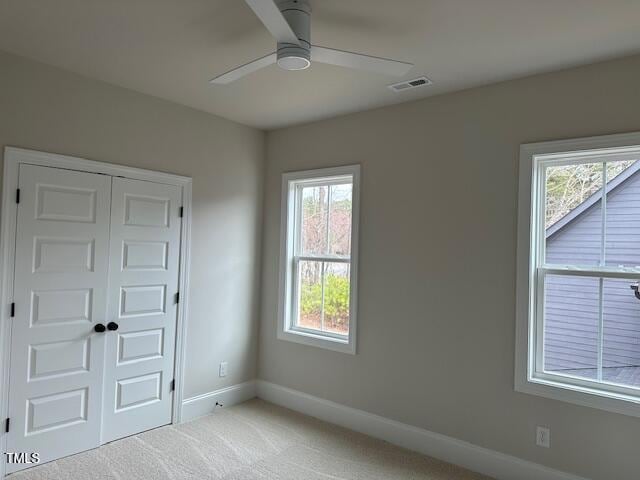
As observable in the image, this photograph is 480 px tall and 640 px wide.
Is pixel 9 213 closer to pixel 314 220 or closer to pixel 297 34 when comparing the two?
pixel 297 34

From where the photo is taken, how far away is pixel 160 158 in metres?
3.45

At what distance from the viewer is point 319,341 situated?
12.4ft

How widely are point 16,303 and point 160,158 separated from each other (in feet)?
4.82

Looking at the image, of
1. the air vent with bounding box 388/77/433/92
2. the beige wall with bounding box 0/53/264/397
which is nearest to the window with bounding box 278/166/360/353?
the beige wall with bounding box 0/53/264/397

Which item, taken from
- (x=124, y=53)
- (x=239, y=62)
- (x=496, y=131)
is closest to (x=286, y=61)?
(x=239, y=62)

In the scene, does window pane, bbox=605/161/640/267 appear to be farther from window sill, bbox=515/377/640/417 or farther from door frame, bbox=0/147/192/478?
→ door frame, bbox=0/147/192/478

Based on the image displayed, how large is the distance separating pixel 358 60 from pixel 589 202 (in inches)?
68.4

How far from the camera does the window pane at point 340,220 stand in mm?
3762

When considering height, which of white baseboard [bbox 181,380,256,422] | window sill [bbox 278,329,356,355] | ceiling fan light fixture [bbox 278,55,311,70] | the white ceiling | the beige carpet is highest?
the white ceiling

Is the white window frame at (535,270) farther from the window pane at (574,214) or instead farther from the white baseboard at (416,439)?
the white baseboard at (416,439)

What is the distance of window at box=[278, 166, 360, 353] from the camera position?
367cm

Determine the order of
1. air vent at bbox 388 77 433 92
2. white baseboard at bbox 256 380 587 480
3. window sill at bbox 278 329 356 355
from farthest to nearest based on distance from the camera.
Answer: window sill at bbox 278 329 356 355 < air vent at bbox 388 77 433 92 < white baseboard at bbox 256 380 587 480

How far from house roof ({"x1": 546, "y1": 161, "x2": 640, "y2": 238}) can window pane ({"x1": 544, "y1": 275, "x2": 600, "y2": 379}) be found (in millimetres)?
321

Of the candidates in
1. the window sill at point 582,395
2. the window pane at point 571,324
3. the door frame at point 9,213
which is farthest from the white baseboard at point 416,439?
the door frame at point 9,213
